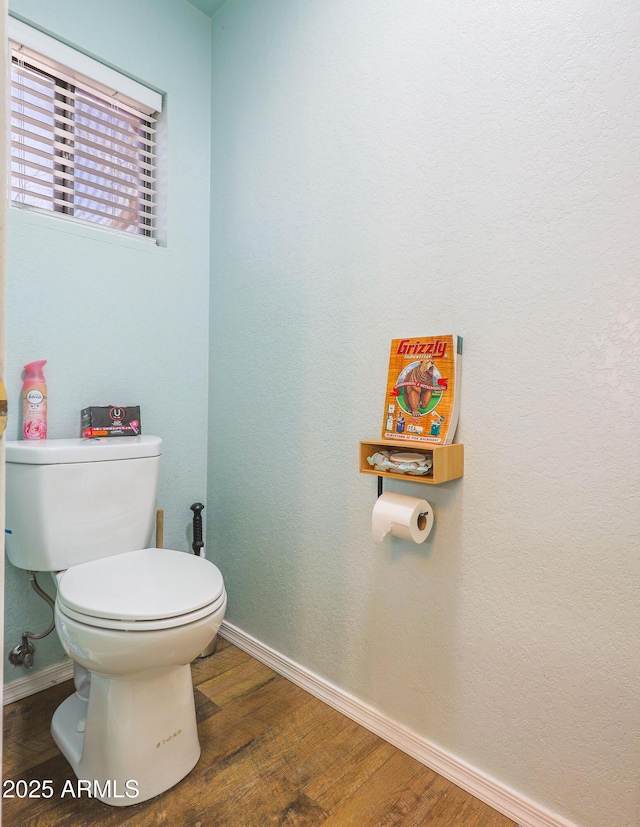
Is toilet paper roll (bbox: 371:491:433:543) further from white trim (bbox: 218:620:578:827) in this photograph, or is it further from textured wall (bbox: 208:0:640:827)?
white trim (bbox: 218:620:578:827)

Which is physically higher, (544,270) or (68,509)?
(544,270)

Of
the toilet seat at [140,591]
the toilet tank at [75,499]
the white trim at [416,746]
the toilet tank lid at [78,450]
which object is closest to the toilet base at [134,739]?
the toilet seat at [140,591]

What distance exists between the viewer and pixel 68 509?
1.40 m

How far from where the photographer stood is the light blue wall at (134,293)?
5.06ft

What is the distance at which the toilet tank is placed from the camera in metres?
1.36

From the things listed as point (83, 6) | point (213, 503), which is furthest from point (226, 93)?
point (213, 503)

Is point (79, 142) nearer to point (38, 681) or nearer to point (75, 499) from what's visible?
point (75, 499)

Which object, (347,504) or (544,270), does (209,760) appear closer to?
(347,504)

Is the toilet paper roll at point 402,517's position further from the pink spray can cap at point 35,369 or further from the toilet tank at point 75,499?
the pink spray can cap at point 35,369

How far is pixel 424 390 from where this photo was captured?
1294 millimetres

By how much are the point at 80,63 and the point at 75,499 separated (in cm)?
140

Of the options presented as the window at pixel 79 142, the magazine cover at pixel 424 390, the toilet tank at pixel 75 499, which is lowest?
the toilet tank at pixel 75 499

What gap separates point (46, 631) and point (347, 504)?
3.25ft

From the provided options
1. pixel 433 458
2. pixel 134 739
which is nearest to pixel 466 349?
pixel 433 458
